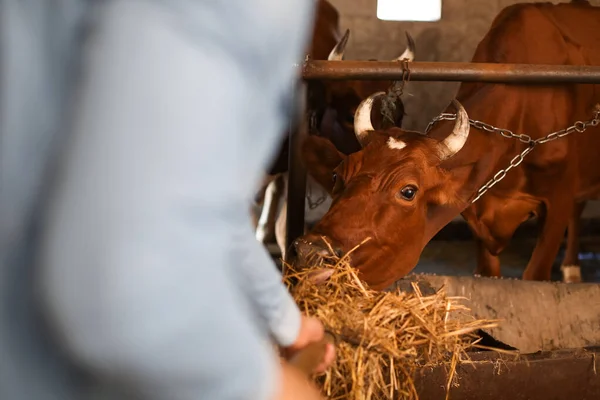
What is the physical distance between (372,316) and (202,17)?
123 cm

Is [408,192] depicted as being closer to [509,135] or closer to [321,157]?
[321,157]

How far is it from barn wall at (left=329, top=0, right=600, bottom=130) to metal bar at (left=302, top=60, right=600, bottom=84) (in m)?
3.64

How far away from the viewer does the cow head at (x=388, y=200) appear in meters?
2.76

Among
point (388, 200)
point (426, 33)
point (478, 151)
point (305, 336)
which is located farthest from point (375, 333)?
point (426, 33)

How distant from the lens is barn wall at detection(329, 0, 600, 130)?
6.63 meters

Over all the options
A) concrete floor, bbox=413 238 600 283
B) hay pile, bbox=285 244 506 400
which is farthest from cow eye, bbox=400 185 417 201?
concrete floor, bbox=413 238 600 283

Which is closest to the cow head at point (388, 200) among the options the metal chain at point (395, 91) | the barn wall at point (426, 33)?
the metal chain at point (395, 91)

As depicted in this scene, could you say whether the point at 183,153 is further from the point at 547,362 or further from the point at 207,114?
the point at 547,362

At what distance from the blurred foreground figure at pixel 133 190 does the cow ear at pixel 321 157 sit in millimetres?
2709

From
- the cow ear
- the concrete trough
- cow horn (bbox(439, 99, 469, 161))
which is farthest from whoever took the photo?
the cow ear

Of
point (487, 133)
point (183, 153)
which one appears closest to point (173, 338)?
point (183, 153)

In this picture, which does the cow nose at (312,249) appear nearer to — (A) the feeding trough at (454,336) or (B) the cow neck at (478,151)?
(A) the feeding trough at (454,336)

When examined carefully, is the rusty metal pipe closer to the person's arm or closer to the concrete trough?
the concrete trough

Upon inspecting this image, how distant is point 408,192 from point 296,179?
513 mm
